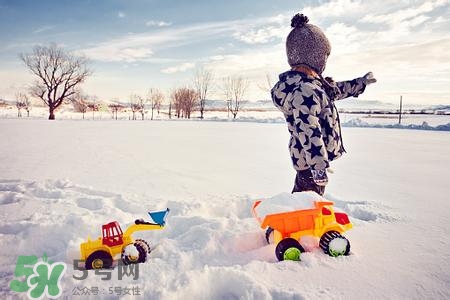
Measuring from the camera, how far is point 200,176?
4.38 meters

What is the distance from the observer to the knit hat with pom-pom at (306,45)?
219 centimetres

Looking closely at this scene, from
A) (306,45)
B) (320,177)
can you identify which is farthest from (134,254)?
(306,45)

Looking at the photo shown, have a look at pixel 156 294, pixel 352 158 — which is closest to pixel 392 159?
pixel 352 158

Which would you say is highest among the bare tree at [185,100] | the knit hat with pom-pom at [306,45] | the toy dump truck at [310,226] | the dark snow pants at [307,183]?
the bare tree at [185,100]

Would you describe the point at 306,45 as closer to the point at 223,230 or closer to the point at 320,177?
the point at 320,177

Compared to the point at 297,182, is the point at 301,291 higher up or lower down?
lower down

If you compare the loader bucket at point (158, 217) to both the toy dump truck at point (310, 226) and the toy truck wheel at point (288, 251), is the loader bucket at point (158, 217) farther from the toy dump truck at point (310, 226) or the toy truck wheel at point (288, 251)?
the toy truck wheel at point (288, 251)

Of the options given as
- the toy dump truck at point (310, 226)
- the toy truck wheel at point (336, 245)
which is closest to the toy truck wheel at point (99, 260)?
the toy dump truck at point (310, 226)

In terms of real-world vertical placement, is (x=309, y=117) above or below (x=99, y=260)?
above

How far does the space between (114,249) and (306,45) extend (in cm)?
185

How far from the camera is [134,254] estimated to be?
65.5 inches

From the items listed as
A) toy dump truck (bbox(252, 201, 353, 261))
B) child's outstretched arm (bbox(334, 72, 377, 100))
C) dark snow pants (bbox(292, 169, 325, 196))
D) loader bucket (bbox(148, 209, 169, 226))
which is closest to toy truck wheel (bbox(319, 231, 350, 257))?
toy dump truck (bbox(252, 201, 353, 261))

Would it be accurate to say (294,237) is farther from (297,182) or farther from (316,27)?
(316,27)

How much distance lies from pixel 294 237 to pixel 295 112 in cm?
82
